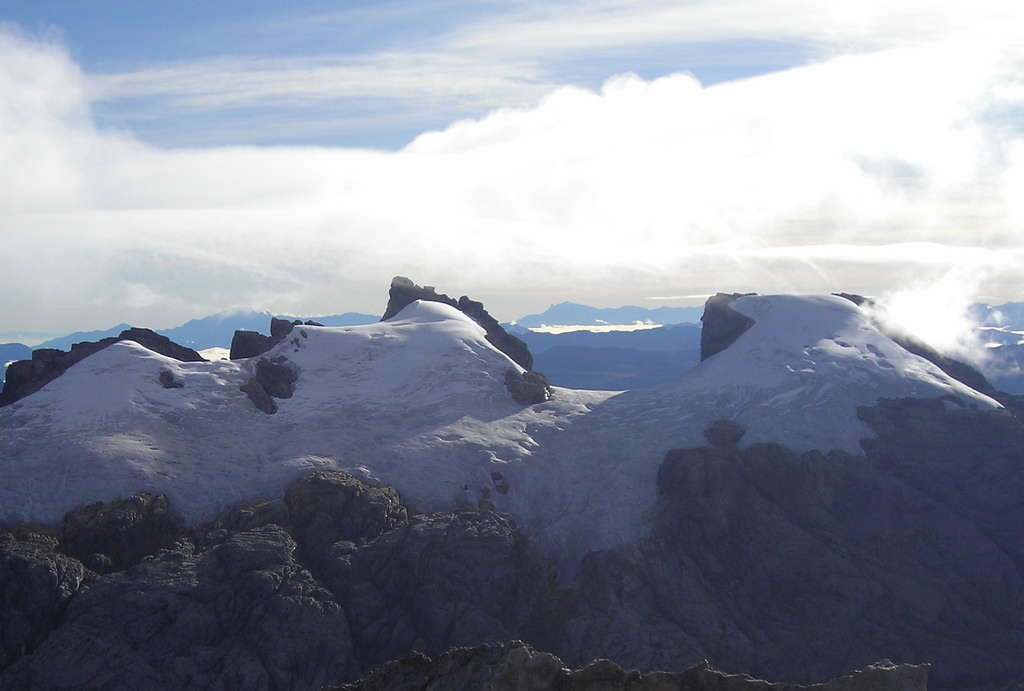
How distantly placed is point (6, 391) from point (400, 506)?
→ 2020 inches

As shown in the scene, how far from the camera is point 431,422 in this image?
363 ft

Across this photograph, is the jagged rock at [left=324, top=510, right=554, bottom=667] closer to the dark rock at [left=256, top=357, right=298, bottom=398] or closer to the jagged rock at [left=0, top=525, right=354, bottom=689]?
the jagged rock at [left=0, top=525, right=354, bottom=689]

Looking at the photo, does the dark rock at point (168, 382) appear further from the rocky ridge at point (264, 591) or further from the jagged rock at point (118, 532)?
the rocky ridge at point (264, 591)

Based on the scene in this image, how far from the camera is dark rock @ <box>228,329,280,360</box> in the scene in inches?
5059

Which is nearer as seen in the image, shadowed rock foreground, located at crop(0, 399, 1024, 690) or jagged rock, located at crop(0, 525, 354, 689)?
jagged rock, located at crop(0, 525, 354, 689)

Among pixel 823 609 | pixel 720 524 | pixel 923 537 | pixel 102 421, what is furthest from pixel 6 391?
pixel 923 537

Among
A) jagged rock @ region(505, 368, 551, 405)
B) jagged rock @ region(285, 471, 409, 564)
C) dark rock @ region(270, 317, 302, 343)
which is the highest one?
dark rock @ region(270, 317, 302, 343)

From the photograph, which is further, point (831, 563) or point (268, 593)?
point (831, 563)

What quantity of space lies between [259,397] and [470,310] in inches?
1824

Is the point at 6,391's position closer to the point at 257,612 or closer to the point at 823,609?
the point at 257,612

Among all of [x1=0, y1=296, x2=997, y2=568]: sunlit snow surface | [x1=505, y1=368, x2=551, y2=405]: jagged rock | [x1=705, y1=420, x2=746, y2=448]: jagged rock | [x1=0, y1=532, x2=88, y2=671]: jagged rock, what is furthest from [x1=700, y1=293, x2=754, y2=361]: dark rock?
[x1=0, y1=532, x2=88, y2=671]: jagged rock

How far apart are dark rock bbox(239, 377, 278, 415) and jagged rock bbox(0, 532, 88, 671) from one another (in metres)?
30.2

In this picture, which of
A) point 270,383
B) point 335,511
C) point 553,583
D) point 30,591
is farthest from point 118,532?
point 553,583

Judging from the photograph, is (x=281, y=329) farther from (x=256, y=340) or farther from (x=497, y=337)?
(x=497, y=337)
